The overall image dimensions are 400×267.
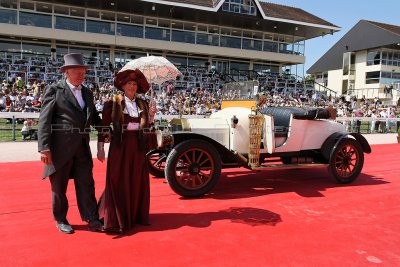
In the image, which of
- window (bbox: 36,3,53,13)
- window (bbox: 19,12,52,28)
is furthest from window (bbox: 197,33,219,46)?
A: window (bbox: 19,12,52,28)

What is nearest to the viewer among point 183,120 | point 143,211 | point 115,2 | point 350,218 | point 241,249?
point 241,249

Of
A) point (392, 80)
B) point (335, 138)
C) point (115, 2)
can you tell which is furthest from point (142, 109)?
point (392, 80)

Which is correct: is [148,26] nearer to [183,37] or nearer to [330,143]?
[183,37]

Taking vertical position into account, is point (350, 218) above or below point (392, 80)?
below

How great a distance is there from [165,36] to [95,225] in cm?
2499

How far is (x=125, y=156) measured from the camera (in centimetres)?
406

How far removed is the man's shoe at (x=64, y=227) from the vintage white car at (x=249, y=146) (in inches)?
53.7

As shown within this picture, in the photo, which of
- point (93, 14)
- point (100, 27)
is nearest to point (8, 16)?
point (93, 14)

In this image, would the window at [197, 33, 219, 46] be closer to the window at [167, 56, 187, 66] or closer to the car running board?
the window at [167, 56, 187, 66]

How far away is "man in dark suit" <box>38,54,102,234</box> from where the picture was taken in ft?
12.5

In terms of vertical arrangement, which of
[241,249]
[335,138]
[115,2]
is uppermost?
[115,2]

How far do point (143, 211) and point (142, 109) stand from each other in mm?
1154

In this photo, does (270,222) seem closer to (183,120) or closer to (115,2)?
(183,120)

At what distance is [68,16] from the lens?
2483cm
